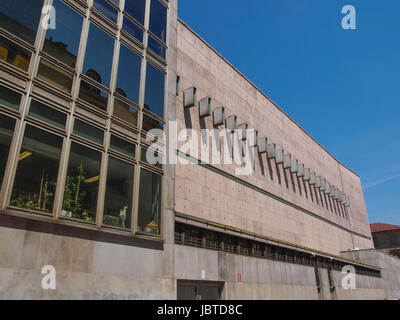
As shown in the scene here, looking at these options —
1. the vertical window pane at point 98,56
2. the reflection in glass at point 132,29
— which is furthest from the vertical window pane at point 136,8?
the vertical window pane at point 98,56

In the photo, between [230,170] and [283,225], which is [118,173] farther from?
[283,225]

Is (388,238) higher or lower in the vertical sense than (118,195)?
higher

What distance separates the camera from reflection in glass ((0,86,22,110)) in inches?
412

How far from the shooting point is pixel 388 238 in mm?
86438

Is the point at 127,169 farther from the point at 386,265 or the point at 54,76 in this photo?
the point at 386,265

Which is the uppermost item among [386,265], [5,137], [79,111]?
[79,111]

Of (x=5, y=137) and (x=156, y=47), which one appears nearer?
(x=5, y=137)

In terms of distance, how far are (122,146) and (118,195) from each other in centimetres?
226

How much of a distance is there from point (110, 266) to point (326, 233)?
104 feet

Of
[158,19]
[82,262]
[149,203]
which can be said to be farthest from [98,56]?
[82,262]

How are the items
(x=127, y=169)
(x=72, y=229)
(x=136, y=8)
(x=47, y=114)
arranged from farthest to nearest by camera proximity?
(x=136, y=8)
(x=127, y=169)
(x=47, y=114)
(x=72, y=229)

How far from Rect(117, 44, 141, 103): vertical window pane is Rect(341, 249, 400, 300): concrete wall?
35.9 metres

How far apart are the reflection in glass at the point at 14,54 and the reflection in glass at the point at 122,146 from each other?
426 cm

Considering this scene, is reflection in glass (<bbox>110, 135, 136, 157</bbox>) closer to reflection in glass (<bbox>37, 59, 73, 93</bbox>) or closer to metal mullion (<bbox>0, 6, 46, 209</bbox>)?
reflection in glass (<bbox>37, 59, 73, 93</bbox>)
